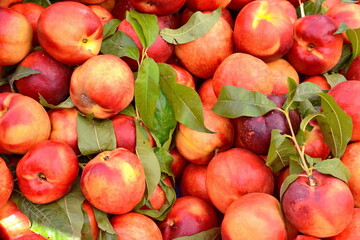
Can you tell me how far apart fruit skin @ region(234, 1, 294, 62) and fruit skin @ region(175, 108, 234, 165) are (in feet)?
1.10

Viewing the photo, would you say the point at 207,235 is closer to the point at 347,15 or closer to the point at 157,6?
the point at 157,6

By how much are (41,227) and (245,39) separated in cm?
108

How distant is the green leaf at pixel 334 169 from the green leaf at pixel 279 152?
112mm

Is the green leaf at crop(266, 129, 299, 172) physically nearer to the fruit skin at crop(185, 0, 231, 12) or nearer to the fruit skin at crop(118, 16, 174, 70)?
the fruit skin at crop(118, 16, 174, 70)

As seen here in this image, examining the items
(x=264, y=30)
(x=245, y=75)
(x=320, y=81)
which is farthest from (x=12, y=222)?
(x=320, y=81)

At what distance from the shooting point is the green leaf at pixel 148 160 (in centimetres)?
151

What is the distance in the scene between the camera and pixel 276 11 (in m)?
1.74

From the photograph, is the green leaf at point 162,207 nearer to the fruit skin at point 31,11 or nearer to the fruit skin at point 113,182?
the fruit skin at point 113,182

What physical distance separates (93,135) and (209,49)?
0.63m

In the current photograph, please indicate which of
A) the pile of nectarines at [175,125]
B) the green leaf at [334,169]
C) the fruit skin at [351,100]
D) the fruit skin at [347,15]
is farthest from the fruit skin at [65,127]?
the fruit skin at [347,15]

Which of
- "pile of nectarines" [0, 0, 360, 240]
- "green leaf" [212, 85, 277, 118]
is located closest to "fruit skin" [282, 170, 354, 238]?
"pile of nectarines" [0, 0, 360, 240]

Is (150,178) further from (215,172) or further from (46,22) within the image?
(46,22)

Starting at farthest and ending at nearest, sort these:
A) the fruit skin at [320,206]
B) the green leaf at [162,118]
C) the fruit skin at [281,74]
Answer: the fruit skin at [281,74] → the green leaf at [162,118] → the fruit skin at [320,206]

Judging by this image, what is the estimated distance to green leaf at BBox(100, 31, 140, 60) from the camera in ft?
5.59
